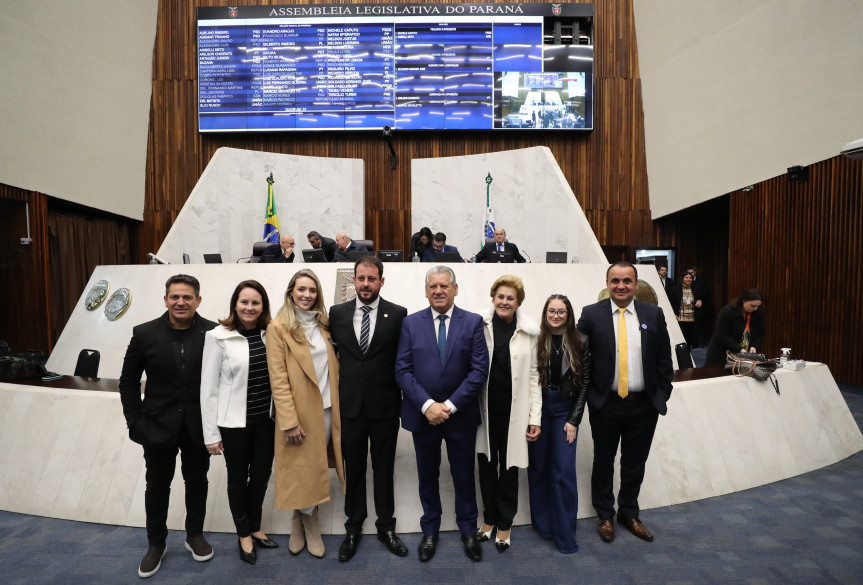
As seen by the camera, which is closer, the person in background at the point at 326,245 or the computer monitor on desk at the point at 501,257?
the computer monitor on desk at the point at 501,257

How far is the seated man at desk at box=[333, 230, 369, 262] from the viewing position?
6.08 m

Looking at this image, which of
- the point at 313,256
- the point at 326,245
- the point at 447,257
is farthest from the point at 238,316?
the point at 326,245

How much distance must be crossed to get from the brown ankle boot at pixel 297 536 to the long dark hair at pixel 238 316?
110cm

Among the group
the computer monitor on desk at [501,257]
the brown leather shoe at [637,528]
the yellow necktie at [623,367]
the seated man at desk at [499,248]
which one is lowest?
the brown leather shoe at [637,528]

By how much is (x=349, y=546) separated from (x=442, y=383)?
40.8 inches

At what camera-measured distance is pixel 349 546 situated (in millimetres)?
2602

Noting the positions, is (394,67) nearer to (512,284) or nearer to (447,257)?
(447,257)

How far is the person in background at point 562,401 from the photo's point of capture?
8.68ft

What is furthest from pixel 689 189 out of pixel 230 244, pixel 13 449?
pixel 13 449

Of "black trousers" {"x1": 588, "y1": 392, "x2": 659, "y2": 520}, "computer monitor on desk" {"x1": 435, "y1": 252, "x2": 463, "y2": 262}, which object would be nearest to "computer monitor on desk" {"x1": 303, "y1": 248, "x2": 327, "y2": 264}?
"computer monitor on desk" {"x1": 435, "y1": 252, "x2": 463, "y2": 262}

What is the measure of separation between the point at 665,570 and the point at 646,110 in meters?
10.4

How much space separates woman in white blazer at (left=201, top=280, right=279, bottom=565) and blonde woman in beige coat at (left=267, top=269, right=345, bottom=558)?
101 millimetres

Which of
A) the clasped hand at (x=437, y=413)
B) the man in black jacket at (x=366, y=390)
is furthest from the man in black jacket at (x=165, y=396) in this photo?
the clasped hand at (x=437, y=413)

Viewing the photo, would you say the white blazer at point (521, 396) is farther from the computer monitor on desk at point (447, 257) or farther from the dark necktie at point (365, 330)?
the computer monitor on desk at point (447, 257)
